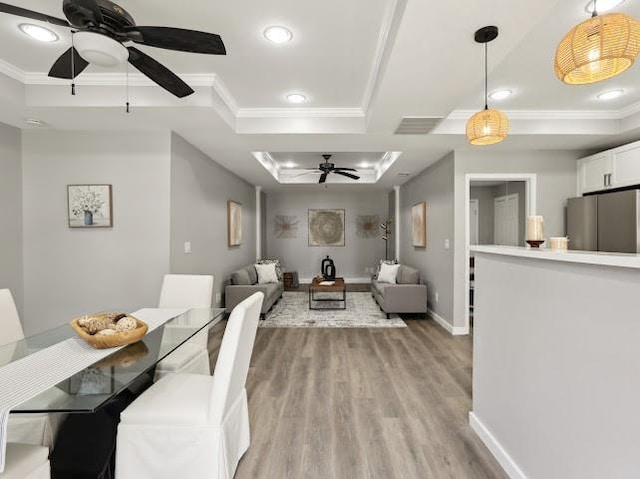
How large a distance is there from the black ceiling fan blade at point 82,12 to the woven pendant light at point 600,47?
2.17 meters

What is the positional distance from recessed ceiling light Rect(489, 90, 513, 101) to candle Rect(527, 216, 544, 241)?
1728mm

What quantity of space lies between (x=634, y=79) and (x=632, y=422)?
3219 mm

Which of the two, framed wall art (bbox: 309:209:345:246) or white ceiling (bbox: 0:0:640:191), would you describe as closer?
white ceiling (bbox: 0:0:640:191)

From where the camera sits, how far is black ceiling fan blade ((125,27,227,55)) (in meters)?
1.49

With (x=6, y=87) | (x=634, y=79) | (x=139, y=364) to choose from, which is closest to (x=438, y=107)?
(x=634, y=79)

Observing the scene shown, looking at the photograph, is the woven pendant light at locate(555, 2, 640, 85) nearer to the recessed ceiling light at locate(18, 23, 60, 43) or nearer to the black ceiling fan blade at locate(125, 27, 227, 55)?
the black ceiling fan blade at locate(125, 27, 227, 55)

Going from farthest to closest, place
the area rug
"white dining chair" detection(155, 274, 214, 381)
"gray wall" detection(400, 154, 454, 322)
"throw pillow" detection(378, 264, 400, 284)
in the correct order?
1. "throw pillow" detection(378, 264, 400, 284)
2. the area rug
3. "gray wall" detection(400, 154, 454, 322)
4. "white dining chair" detection(155, 274, 214, 381)

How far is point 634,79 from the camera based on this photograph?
8.97ft

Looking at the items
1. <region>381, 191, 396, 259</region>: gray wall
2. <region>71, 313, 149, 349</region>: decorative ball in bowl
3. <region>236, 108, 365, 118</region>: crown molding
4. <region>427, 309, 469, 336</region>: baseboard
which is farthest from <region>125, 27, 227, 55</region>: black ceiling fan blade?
<region>381, 191, 396, 259</region>: gray wall

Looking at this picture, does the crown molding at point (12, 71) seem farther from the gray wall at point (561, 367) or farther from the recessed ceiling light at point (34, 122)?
the gray wall at point (561, 367)

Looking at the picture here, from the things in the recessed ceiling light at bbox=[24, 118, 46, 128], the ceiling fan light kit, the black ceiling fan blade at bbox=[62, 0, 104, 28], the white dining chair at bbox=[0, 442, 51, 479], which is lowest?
the white dining chair at bbox=[0, 442, 51, 479]

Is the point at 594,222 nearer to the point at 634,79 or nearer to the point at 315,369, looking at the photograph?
the point at 634,79

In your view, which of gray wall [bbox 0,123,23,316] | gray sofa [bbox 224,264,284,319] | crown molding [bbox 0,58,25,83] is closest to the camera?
crown molding [bbox 0,58,25,83]

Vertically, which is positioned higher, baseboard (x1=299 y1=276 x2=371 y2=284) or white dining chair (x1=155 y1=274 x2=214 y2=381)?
white dining chair (x1=155 y1=274 x2=214 y2=381)
